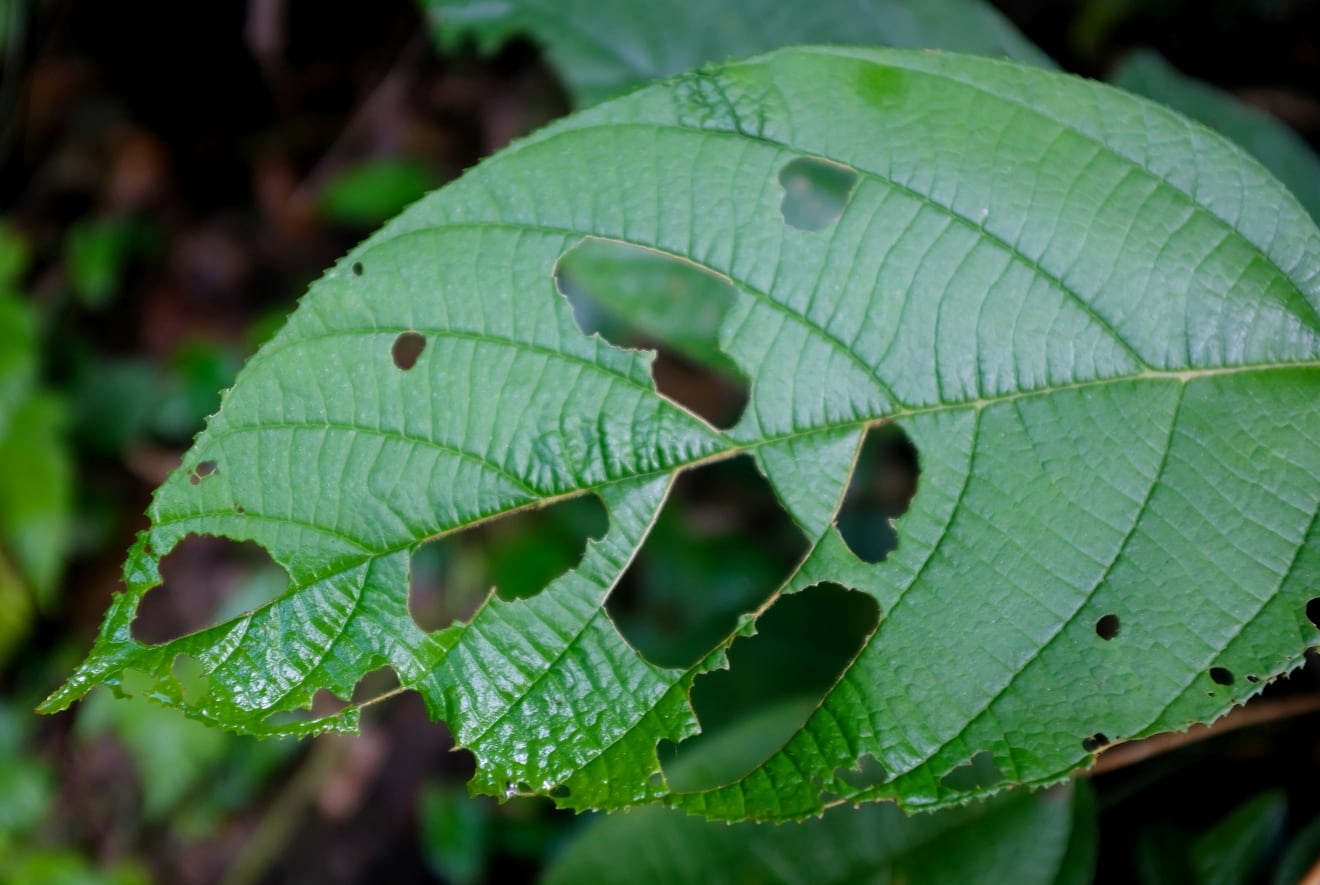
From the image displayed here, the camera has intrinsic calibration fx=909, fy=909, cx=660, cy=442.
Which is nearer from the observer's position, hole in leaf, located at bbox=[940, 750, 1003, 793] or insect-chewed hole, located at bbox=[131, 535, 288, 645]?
hole in leaf, located at bbox=[940, 750, 1003, 793]

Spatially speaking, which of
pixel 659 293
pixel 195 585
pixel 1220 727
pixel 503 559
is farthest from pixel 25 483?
pixel 1220 727

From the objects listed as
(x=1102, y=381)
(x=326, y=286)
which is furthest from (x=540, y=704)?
(x=1102, y=381)

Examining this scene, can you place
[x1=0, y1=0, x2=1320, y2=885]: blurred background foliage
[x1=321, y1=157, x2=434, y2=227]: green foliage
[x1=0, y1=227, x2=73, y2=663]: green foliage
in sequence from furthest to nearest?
[x1=321, y1=157, x2=434, y2=227]: green foliage
[x1=0, y1=227, x2=73, y2=663]: green foliage
[x1=0, y1=0, x2=1320, y2=885]: blurred background foliage

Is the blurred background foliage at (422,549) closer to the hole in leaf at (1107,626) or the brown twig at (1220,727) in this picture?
Result: the brown twig at (1220,727)

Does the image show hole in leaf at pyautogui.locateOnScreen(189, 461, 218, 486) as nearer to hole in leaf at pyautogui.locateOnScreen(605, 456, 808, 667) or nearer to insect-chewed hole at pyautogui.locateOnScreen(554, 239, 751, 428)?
insect-chewed hole at pyautogui.locateOnScreen(554, 239, 751, 428)

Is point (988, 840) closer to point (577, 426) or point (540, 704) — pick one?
point (540, 704)

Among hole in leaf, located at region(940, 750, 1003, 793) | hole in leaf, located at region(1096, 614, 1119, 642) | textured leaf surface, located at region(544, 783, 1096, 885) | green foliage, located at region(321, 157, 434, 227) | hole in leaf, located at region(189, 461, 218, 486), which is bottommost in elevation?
textured leaf surface, located at region(544, 783, 1096, 885)

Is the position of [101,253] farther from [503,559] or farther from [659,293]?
[659,293]

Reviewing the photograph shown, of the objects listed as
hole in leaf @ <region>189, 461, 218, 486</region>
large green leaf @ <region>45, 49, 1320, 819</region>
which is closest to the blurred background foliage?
large green leaf @ <region>45, 49, 1320, 819</region>
